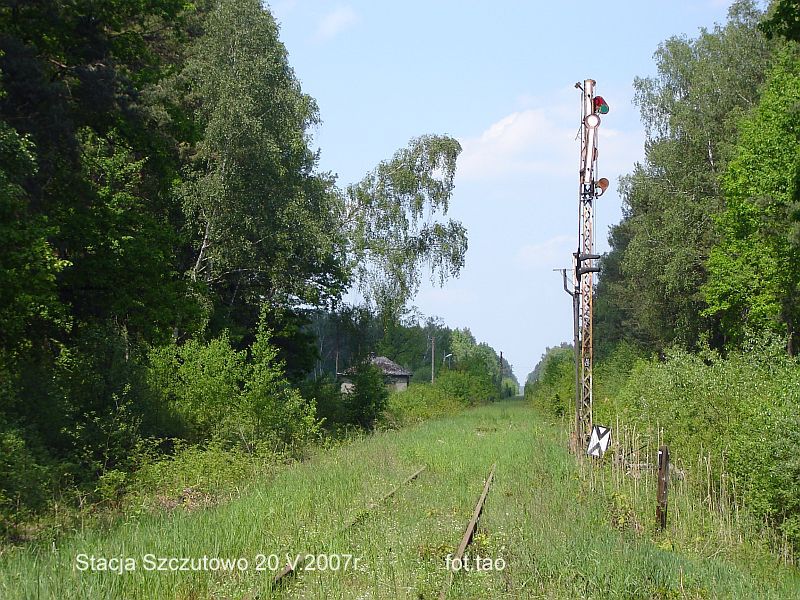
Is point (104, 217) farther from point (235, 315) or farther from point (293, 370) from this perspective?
point (293, 370)

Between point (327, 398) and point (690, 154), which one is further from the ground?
point (690, 154)

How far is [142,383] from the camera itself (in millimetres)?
19297

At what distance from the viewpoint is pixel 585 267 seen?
20.1 meters

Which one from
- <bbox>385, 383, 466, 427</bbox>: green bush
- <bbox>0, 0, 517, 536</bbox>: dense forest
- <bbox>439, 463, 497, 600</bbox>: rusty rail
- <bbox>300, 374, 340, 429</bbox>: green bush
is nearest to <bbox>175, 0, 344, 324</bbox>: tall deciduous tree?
<bbox>0, 0, 517, 536</bbox>: dense forest

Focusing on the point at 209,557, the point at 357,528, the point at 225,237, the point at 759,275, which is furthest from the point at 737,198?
the point at 209,557

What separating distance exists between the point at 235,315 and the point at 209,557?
23.7m

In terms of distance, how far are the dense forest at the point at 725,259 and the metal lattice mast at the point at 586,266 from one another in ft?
5.45

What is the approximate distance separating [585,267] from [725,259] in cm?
1385

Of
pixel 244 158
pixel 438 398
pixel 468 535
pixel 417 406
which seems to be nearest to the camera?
pixel 468 535

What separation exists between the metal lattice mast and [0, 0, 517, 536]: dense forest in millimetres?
7543

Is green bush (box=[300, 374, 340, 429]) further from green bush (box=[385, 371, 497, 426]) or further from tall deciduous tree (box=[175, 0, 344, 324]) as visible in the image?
tall deciduous tree (box=[175, 0, 344, 324])

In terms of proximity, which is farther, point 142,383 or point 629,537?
point 142,383

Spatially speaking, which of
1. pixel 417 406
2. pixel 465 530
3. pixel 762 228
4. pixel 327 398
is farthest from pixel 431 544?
pixel 417 406

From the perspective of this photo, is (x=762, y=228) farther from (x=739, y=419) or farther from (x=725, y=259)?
(x=739, y=419)
